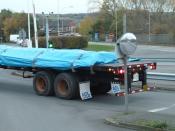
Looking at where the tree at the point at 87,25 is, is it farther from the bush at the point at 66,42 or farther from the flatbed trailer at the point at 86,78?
the flatbed trailer at the point at 86,78

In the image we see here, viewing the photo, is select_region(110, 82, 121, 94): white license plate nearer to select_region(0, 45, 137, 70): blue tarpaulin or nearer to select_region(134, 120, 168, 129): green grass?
select_region(0, 45, 137, 70): blue tarpaulin

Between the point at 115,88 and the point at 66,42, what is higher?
the point at 66,42

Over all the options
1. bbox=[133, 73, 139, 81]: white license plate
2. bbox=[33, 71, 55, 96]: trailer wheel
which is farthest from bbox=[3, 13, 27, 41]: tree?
bbox=[133, 73, 139, 81]: white license plate

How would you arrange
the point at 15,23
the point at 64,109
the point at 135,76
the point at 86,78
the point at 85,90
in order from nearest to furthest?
the point at 64,109 < the point at 135,76 < the point at 85,90 < the point at 86,78 < the point at 15,23

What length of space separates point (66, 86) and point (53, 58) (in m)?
1.32

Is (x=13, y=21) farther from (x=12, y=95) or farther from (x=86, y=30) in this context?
(x=12, y=95)

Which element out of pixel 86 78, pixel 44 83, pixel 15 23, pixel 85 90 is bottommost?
pixel 85 90

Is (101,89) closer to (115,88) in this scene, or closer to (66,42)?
(115,88)

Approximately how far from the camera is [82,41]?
66625 millimetres

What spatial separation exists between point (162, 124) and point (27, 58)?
28.1 ft

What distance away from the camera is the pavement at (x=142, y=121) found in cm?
1059

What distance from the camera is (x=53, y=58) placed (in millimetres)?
17188

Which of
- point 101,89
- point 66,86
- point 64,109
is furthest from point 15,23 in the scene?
point 64,109

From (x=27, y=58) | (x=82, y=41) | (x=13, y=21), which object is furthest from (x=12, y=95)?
(x=13, y=21)
